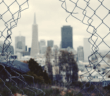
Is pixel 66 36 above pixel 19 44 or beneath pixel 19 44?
above

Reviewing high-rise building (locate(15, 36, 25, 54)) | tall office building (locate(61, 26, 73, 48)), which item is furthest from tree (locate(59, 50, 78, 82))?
high-rise building (locate(15, 36, 25, 54))

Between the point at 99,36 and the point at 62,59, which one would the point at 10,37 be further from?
the point at 62,59

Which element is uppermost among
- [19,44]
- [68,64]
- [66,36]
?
[66,36]

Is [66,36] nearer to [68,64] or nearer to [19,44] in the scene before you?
[68,64]

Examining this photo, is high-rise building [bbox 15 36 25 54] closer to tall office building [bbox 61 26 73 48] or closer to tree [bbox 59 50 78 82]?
tall office building [bbox 61 26 73 48]

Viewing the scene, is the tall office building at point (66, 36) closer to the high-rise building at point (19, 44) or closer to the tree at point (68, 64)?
the tree at point (68, 64)

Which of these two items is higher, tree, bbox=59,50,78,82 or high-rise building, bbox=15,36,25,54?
high-rise building, bbox=15,36,25,54

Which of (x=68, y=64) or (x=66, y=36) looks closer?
(x=66, y=36)

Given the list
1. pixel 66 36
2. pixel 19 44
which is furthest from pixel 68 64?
pixel 19 44

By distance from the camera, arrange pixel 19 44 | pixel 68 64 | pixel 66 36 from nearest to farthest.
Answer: pixel 66 36
pixel 68 64
pixel 19 44

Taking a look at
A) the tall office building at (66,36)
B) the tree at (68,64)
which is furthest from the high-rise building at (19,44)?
the tree at (68,64)
